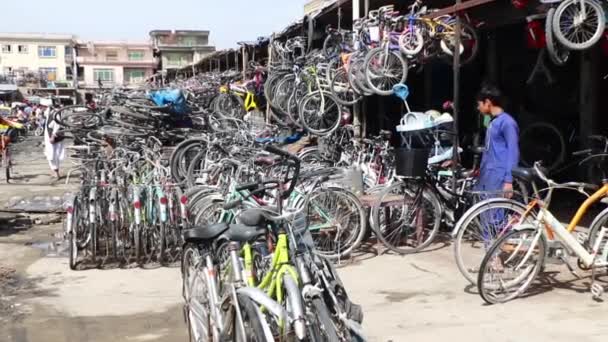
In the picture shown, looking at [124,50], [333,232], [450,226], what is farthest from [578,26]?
[124,50]

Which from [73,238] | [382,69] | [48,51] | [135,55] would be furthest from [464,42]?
[48,51]

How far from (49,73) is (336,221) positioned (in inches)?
3540

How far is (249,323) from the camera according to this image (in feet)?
10.5

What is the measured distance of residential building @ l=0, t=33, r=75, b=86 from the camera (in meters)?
88.2

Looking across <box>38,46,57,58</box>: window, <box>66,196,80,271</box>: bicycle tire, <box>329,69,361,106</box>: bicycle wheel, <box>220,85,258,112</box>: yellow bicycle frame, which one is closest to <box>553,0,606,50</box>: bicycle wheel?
<box>329,69,361,106</box>: bicycle wheel

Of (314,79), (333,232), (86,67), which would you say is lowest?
(333,232)

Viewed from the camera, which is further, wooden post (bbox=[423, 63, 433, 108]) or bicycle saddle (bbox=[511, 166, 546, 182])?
wooden post (bbox=[423, 63, 433, 108])

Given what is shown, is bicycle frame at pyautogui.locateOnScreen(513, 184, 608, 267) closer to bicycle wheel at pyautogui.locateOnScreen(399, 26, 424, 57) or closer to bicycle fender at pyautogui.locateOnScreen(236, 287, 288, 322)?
bicycle fender at pyautogui.locateOnScreen(236, 287, 288, 322)

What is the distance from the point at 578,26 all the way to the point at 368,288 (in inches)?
139

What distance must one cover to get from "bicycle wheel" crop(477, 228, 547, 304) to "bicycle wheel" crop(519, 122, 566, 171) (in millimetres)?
5094

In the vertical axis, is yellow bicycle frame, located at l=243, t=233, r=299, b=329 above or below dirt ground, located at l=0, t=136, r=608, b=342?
above

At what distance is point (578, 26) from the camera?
6.50 meters

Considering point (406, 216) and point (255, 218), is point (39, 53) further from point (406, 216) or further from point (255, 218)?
point (255, 218)

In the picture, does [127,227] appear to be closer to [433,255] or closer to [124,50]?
[433,255]
